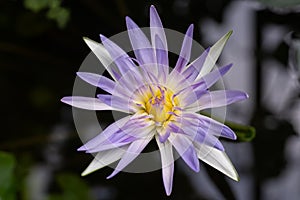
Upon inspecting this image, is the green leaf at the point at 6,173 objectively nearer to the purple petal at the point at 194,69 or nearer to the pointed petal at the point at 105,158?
the pointed petal at the point at 105,158

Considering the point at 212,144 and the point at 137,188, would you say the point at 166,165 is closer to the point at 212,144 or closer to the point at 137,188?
the point at 212,144

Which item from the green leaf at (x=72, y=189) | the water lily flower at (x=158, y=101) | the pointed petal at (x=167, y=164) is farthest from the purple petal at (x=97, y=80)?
the green leaf at (x=72, y=189)

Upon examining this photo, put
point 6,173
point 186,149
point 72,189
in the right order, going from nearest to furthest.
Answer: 1. point 186,149
2. point 6,173
3. point 72,189

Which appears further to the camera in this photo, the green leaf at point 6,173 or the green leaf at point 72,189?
the green leaf at point 72,189

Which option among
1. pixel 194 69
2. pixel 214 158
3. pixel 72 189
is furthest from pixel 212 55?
pixel 72 189

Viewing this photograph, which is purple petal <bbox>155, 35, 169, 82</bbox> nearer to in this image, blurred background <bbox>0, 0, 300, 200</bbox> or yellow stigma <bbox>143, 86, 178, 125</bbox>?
yellow stigma <bbox>143, 86, 178, 125</bbox>

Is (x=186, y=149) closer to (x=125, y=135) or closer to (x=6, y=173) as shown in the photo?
(x=125, y=135)
